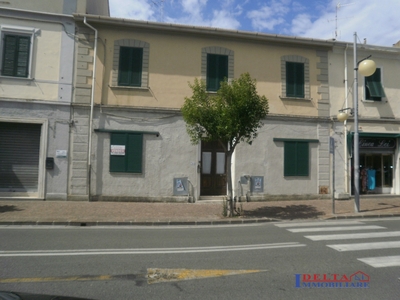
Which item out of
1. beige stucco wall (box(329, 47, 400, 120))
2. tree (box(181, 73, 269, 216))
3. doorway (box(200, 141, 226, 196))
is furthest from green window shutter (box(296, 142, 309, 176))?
tree (box(181, 73, 269, 216))

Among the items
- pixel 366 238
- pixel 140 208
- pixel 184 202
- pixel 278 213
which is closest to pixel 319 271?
pixel 366 238

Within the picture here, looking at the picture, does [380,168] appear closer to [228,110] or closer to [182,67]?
[228,110]

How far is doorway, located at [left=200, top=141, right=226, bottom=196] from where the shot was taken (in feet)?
46.5

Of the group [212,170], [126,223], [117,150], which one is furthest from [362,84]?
[126,223]

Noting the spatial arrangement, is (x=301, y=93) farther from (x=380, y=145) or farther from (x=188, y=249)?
(x=188, y=249)

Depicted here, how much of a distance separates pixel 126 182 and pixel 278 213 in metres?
6.20

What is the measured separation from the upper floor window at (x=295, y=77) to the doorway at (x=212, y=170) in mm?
4035

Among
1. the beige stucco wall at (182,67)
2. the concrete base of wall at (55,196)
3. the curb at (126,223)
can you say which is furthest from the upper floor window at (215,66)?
the concrete base of wall at (55,196)

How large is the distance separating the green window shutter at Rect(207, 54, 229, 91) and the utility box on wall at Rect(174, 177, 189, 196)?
164 inches

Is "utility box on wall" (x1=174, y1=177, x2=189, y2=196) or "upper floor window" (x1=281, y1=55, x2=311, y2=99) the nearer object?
"utility box on wall" (x1=174, y1=177, x2=189, y2=196)

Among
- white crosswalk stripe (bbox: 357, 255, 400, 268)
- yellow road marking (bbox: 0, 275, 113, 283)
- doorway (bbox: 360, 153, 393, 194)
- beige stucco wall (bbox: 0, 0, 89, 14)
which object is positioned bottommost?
yellow road marking (bbox: 0, 275, 113, 283)

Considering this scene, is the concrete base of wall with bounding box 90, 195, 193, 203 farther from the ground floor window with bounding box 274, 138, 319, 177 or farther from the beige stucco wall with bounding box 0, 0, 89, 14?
the beige stucco wall with bounding box 0, 0, 89, 14

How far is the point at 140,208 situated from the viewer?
1183cm

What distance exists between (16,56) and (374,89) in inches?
624
